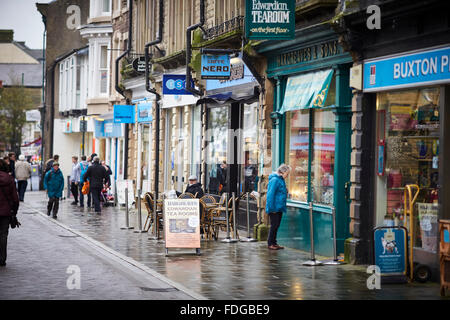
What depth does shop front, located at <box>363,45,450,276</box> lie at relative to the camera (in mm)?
13109

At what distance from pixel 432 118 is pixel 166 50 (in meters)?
17.8

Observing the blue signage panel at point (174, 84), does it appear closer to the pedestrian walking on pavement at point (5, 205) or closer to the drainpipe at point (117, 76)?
the drainpipe at point (117, 76)

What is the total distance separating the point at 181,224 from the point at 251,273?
10.0 feet

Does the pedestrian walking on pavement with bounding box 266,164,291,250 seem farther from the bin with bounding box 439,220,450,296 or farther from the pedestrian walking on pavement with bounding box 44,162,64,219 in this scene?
the pedestrian walking on pavement with bounding box 44,162,64,219

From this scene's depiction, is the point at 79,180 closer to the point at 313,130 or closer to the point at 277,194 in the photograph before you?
the point at 313,130

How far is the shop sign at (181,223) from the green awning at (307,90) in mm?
3223

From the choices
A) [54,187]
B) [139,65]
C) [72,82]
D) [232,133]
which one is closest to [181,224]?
[232,133]

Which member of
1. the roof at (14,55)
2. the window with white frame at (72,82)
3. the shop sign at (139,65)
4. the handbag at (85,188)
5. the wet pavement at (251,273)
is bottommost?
the wet pavement at (251,273)

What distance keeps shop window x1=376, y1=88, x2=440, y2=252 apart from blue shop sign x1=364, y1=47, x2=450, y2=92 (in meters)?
0.26

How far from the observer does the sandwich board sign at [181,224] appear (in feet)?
54.3

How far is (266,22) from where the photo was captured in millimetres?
16547

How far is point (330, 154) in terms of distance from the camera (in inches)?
674

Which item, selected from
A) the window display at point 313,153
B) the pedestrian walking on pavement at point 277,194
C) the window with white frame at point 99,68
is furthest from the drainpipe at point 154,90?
the pedestrian walking on pavement at point 277,194

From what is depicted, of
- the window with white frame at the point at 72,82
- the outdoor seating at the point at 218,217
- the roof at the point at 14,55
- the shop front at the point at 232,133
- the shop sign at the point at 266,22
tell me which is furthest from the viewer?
the roof at the point at 14,55
